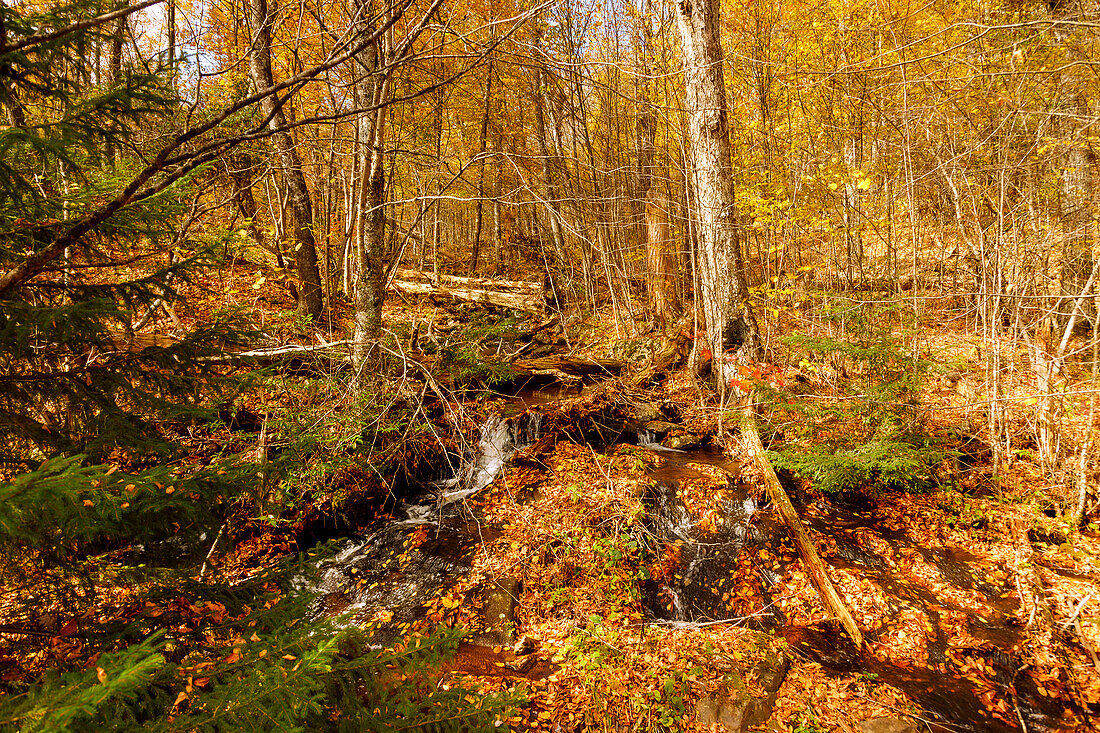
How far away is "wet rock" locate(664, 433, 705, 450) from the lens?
7551 mm

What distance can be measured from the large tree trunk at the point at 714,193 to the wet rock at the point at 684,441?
110 cm

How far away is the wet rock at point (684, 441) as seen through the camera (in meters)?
7.55

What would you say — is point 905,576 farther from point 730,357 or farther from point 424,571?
point 424,571

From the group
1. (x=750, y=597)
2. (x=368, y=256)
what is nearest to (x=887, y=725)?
(x=750, y=597)

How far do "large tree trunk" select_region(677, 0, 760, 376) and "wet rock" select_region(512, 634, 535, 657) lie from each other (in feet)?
15.1

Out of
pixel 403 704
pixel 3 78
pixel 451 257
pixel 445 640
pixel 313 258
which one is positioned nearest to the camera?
pixel 3 78

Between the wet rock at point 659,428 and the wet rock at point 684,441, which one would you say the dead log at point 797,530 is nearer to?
the wet rock at point 684,441

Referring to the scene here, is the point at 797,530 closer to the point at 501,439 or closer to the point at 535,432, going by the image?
the point at 535,432

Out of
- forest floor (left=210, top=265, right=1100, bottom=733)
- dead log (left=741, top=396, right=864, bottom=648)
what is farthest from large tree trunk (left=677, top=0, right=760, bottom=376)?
forest floor (left=210, top=265, right=1100, bottom=733)

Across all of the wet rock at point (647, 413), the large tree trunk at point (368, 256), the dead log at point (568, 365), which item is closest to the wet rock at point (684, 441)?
the wet rock at point (647, 413)

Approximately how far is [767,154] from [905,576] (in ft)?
27.1

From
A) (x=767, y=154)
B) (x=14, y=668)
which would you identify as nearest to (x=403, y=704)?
(x=14, y=668)

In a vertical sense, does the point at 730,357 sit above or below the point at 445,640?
above

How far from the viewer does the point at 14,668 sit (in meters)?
2.01
